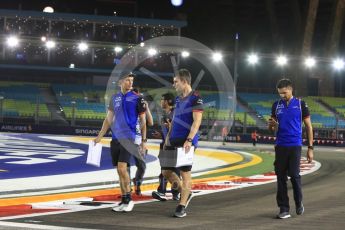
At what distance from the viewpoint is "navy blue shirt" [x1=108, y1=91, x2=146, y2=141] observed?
9.44 metres

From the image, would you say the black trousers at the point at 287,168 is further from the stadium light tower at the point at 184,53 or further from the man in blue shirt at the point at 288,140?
the stadium light tower at the point at 184,53

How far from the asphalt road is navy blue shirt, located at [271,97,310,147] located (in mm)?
1063

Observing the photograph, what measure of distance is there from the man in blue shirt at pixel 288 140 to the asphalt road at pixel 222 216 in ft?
1.22

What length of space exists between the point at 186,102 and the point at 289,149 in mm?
1633

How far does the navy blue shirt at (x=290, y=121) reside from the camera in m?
9.26

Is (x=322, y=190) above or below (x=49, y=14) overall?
below

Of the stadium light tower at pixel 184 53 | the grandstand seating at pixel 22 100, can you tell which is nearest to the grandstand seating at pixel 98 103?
the grandstand seating at pixel 22 100

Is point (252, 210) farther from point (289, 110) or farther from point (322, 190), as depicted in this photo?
point (322, 190)

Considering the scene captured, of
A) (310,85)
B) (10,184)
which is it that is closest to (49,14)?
A: (310,85)

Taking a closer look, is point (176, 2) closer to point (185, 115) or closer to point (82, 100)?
point (82, 100)

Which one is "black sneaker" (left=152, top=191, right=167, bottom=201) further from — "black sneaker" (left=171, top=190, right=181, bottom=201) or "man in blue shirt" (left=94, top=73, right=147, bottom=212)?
"man in blue shirt" (left=94, top=73, right=147, bottom=212)

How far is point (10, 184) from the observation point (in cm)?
1175

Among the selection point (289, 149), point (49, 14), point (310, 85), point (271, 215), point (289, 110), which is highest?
point (49, 14)

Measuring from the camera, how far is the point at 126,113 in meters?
9.48
